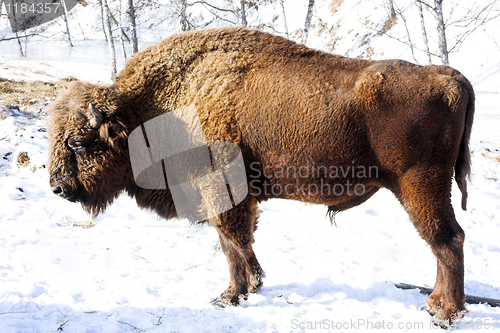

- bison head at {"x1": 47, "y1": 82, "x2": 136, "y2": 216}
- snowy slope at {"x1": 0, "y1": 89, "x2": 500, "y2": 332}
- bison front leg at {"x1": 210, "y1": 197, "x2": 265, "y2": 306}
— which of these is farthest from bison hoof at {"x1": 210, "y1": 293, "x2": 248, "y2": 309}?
bison head at {"x1": 47, "y1": 82, "x2": 136, "y2": 216}

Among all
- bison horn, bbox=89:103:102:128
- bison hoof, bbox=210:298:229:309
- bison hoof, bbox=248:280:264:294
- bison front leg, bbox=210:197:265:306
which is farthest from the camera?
bison hoof, bbox=248:280:264:294

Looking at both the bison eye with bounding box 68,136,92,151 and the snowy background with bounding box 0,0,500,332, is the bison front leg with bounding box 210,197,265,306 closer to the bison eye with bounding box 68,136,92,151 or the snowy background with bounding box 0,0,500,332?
the snowy background with bounding box 0,0,500,332

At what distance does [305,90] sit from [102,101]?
189 centimetres

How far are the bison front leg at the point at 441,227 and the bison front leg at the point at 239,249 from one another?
1.45 meters

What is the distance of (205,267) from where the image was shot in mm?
4113

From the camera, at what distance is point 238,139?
119 inches

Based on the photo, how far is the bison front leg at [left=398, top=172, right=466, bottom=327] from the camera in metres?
2.89

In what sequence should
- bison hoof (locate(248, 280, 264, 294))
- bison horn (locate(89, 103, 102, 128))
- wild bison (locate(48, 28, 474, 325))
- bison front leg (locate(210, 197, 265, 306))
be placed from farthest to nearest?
bison hoof (locate(248, 280, 264, 294))
bison front leg (locate(210, 197, 265, 306))
bison horn (locate(89, 103, 102, 128))
wild bison (locate(48, 28, 474, 325))

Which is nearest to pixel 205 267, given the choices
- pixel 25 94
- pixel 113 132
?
pixel 113 132

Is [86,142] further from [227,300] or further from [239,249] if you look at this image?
[227,300]

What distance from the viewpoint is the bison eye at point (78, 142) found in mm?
3027

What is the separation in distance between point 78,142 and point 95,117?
0.28 m

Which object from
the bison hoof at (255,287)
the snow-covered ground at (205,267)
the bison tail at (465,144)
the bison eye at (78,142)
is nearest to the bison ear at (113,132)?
the bison eye at (78,142)

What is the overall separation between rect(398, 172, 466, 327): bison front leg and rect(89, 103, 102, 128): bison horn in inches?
110
